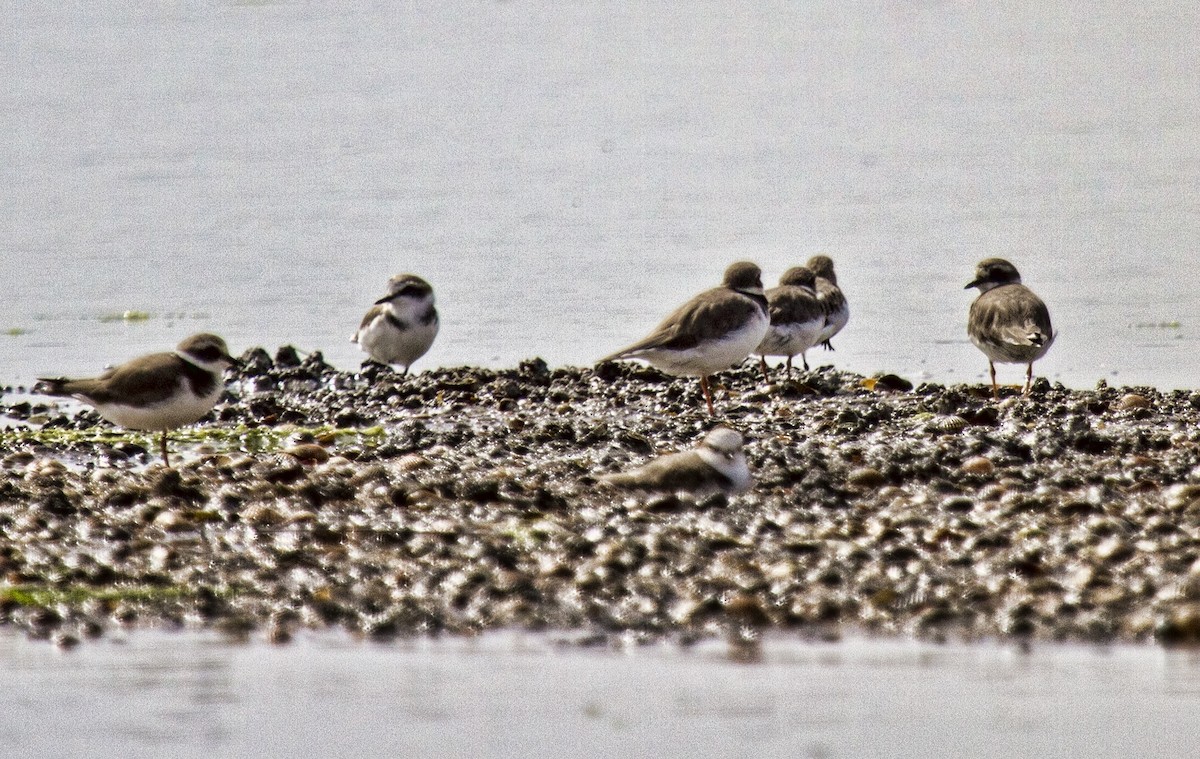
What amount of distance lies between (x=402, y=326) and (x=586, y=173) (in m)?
13.1

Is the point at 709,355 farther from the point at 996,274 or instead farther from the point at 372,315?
the point at 372,315

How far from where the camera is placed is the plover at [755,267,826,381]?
48.5 ft

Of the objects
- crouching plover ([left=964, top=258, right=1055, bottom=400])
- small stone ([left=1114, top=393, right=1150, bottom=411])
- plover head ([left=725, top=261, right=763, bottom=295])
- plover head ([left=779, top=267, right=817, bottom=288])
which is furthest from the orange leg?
plover head ([left=779, top=267, right=817, bottom=288])

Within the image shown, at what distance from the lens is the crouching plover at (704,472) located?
946 cm

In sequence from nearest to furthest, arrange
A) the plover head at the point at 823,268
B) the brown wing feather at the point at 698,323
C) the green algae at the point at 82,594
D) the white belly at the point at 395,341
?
the green algae at the point at 82,594 < the brown wing feather at the point at 698,323 < the white belly at the point at 395,341 < the plover head at the point at 823,268

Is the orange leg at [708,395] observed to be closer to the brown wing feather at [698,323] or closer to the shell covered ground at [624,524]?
the shell covered ground at [624,524]

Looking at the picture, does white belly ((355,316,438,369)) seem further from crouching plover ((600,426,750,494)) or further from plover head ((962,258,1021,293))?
crouching plover ((600,426,750,494))

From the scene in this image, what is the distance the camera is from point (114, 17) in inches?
1875

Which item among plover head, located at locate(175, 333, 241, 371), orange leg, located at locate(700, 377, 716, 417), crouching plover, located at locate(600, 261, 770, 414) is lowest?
orange leg, located at locate(700, 377, 716, 417)

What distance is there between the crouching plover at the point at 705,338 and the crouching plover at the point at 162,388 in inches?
120

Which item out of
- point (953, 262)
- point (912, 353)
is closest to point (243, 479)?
point (912, 353)

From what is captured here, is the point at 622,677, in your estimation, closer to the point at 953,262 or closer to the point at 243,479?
the point at 243,479

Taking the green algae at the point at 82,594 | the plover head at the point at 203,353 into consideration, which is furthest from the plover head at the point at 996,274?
the green algae at the point at 82,594

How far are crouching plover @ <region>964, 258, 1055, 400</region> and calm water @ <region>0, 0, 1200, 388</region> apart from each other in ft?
2.89
